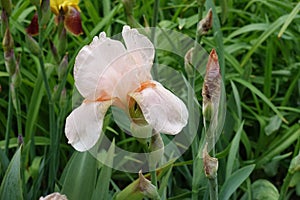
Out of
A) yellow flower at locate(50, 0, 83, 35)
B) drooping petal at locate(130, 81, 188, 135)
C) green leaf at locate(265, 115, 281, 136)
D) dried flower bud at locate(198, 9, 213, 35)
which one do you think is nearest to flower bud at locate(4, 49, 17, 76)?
yellow flower at locate(50, 0, 83, 35)

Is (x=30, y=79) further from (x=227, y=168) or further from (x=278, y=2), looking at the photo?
(x=278, y=2)

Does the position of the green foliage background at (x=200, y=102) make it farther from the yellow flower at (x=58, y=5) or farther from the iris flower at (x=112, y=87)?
the iris flower at (x=112, y=87)

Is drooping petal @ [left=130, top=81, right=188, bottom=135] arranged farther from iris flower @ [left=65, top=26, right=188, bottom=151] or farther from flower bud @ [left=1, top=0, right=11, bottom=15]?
flower bud @ [left=1, top=0, right=11, bottom=15]

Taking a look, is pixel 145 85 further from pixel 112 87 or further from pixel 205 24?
pixel 205 24

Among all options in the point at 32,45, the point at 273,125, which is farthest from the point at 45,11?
the point at 273,125

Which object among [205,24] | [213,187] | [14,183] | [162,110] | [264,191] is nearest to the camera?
[162,110]

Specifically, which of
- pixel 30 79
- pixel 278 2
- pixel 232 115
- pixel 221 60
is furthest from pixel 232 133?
pixel 30 79
